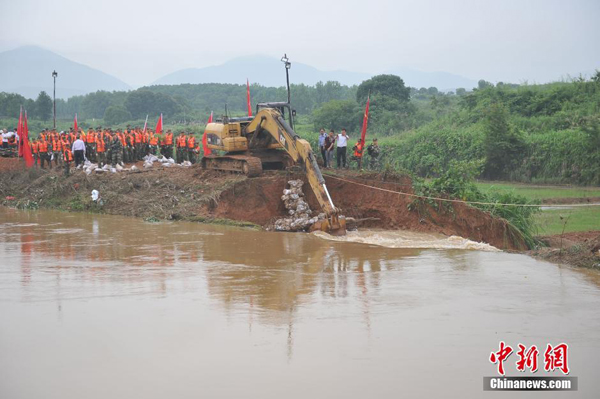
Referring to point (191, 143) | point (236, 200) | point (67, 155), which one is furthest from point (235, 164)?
point (67, 155)

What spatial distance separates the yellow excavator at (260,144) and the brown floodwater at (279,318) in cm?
327

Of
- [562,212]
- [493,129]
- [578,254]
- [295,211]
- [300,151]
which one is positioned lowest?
[578,254]

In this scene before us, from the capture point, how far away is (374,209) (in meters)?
19.1

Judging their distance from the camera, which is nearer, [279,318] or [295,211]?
[279,318]

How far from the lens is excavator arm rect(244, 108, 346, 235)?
17312mm

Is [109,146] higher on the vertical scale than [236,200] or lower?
higher

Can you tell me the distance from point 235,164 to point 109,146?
8504mm

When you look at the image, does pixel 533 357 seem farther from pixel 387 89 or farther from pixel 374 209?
pixel 387 89

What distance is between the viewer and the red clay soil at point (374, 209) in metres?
17.6

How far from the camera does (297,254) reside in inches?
590

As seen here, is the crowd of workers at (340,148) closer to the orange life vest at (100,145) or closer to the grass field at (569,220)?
the grass field at (569,220)

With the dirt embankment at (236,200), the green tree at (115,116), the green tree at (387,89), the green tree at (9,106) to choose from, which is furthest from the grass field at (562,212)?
the green tree at (9,106)

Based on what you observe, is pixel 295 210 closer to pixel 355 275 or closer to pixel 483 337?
pixel 355 275

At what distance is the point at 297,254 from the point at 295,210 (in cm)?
421
